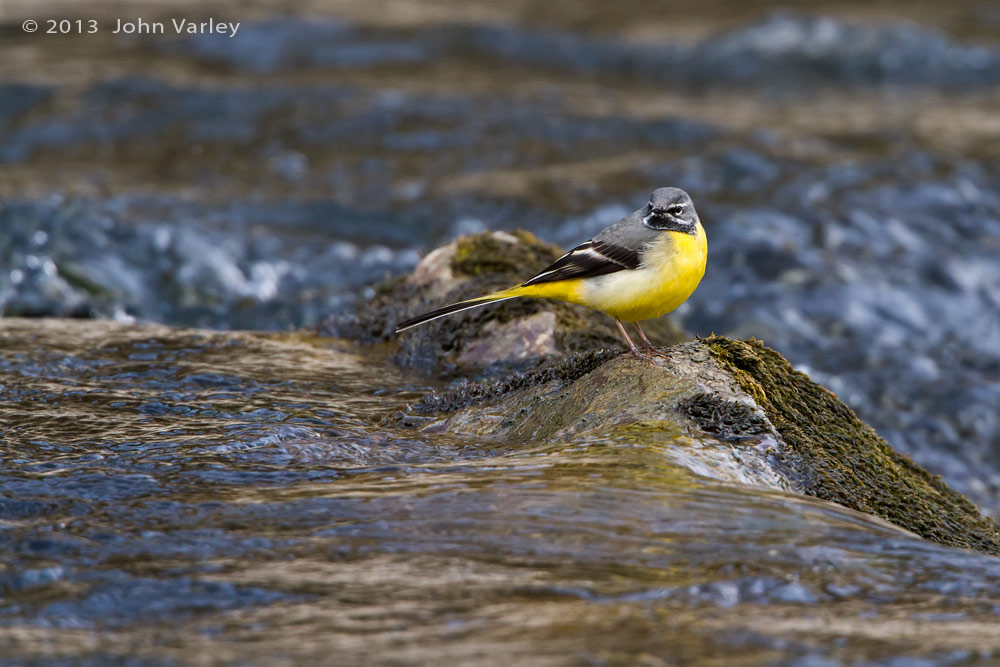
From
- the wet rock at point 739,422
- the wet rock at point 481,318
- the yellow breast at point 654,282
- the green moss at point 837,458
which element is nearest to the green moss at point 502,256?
the wet rock at point 481,318

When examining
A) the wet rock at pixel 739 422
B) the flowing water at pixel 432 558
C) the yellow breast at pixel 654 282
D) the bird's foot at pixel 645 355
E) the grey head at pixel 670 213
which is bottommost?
the flowing water at pixel 432 558

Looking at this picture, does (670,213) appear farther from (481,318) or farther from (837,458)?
(481,318)

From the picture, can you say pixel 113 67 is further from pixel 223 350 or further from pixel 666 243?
pixel 666 243

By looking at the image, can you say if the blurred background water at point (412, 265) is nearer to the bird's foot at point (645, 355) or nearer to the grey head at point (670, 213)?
the bird's foot at point (645, 355)

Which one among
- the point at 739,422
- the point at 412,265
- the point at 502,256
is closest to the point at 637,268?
the point at 739,422

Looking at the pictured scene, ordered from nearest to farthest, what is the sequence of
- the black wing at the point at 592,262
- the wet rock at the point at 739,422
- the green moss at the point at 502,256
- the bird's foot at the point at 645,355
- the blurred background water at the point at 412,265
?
1. the blurred background water at the point at 412,265
2. the wet rock at the point at 739,422
3. the bird's foot at the point at 645,355
4. the black wing at the point at 592,262
5. the green moss at the point at 502,256

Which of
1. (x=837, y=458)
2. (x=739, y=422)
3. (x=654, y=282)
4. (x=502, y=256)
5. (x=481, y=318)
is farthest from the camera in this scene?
(x=502, y=256)

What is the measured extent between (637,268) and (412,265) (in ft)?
22.0

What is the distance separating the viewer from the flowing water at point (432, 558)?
3.96 m

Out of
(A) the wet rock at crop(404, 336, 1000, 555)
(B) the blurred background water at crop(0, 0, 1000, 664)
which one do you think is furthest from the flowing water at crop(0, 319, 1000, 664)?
(A) the wet rock at crop(404, 336, 1000, 555)

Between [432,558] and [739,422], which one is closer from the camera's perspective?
[432,558]

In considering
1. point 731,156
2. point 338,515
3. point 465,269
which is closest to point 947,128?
point 731,156

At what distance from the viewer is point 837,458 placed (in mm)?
5930

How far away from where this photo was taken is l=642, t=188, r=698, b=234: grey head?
6.50 meters
